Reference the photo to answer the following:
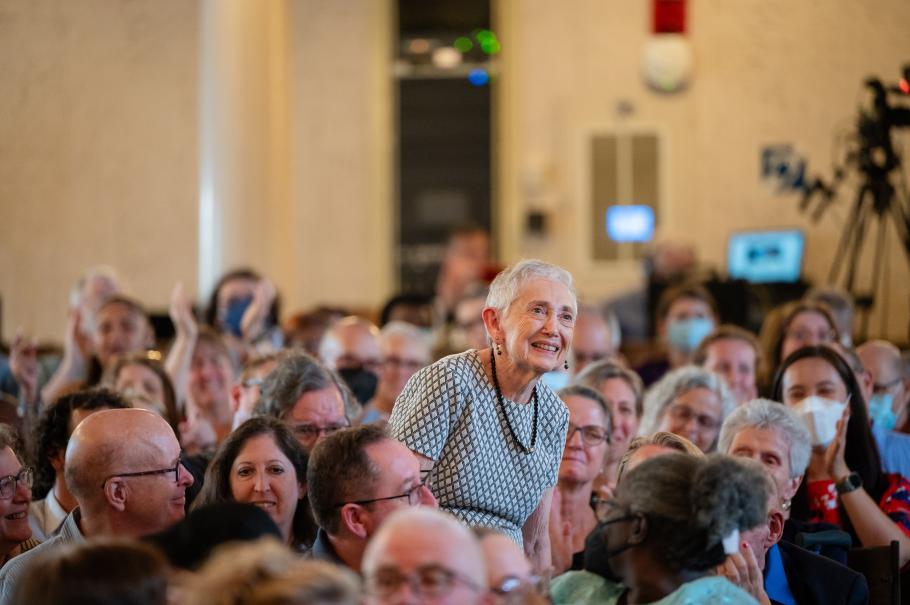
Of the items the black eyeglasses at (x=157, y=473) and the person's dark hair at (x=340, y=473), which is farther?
the black eyeglasses at (x=157, y=473)

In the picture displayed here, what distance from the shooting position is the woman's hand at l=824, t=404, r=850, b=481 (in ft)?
14.1

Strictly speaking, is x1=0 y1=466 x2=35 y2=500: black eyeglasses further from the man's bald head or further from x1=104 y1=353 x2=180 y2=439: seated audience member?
x1=104 y1=353 x2=180 y2=439: seated audience member

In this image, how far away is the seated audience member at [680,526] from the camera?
265 centimetres

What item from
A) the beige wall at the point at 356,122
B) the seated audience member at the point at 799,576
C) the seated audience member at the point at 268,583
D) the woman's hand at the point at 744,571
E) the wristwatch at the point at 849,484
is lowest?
the seated audience member at the point at 799,576

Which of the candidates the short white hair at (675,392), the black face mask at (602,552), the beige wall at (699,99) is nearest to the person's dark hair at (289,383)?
the short white hair at (675,392)

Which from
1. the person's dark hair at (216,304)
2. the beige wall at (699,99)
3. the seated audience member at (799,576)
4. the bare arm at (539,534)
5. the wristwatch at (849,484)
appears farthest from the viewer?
the beige wall at (699,99)

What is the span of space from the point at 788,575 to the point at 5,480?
1.94m

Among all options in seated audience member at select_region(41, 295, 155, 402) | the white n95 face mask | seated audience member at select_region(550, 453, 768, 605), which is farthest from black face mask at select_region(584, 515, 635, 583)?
seated audience member at select_region(41, 295, 155, 402)

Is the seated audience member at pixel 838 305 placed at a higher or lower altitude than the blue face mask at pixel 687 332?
higher

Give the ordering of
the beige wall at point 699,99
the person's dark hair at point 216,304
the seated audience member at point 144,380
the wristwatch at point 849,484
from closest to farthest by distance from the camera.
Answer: the wristwatch at point 849,484, the seated audience member at point 144,380, the person's dark hair at point 216,304, the beige wall at point 699,99

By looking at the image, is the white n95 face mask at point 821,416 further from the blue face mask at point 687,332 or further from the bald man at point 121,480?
the blue face mask at point 687,332

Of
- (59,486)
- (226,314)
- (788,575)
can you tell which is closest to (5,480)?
(59,486)

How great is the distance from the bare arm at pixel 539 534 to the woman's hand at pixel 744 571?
0.68m

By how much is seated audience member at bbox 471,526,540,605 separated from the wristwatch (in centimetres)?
199
